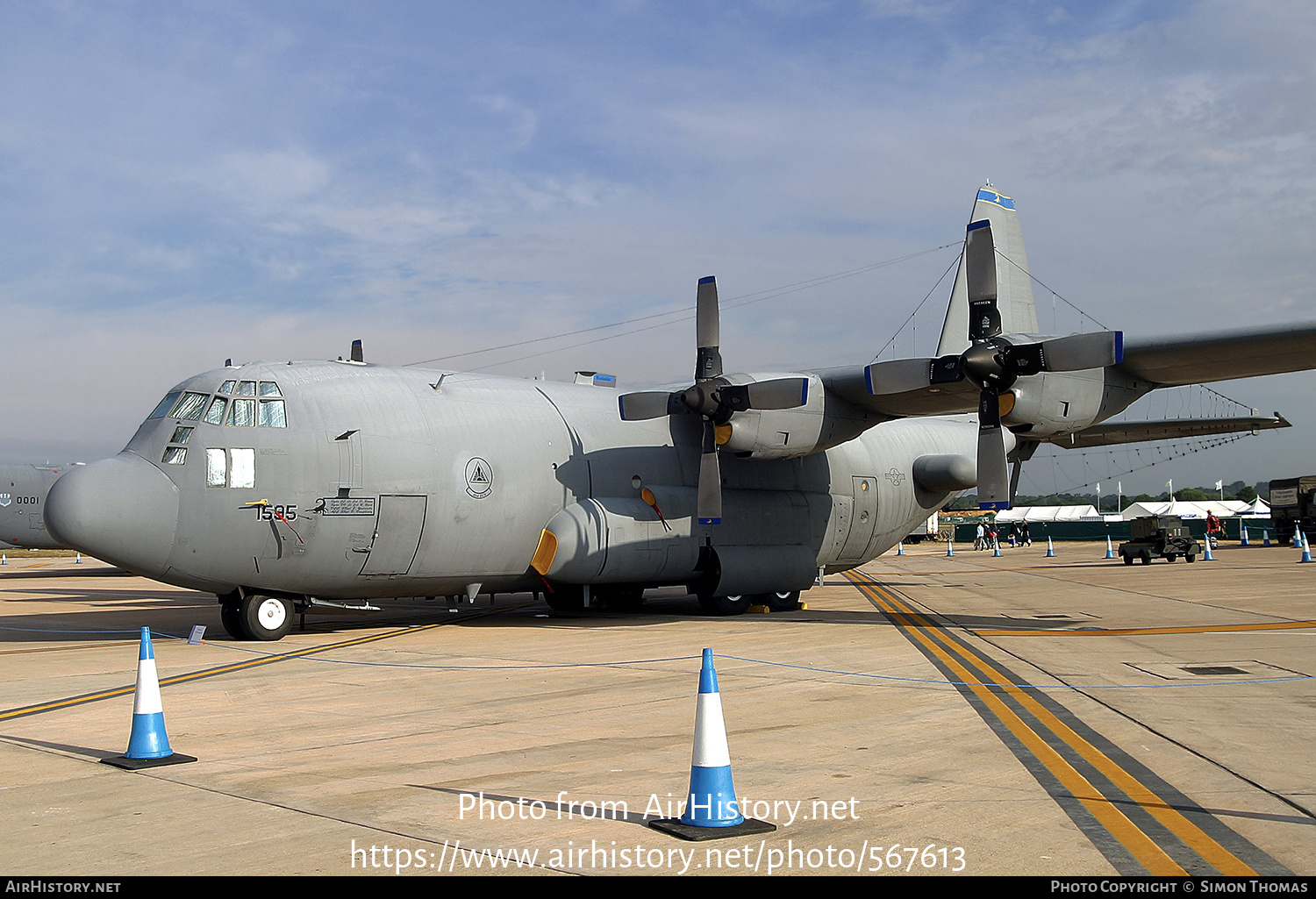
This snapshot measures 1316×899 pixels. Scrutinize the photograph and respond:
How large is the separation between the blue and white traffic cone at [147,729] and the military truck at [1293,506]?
168ft

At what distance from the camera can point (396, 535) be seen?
1672 cm

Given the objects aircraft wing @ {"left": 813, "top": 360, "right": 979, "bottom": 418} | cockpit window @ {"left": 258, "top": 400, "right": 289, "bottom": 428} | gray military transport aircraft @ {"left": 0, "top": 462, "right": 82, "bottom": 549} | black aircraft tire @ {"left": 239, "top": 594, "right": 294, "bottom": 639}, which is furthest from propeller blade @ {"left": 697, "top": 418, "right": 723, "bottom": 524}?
gray military transport aircraft @ {"left": 0, "top": 462, "right": 82, "bottom": 549}

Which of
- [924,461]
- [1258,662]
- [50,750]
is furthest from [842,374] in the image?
[50,750]

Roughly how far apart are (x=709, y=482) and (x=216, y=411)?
8.23 m

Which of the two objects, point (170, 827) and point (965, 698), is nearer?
point (170, 827)

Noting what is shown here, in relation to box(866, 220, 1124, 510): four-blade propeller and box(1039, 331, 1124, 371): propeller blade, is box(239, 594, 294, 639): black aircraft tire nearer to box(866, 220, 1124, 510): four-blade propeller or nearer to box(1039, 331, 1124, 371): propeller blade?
box(866, 220, 1124, 510): four-blade propeller

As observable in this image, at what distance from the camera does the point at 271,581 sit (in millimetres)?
16000

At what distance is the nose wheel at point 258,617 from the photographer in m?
16.1

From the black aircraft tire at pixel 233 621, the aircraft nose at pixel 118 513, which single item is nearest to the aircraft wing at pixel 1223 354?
the black aircraft tire at pixel 233 621

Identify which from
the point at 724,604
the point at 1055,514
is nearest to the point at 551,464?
the point at 724,604

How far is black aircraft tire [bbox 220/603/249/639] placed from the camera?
53.5 ft

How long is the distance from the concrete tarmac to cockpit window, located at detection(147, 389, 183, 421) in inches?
140

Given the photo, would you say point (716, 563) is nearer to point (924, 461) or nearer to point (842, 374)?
point (842, 374)

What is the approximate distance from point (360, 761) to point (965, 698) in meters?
5.57
